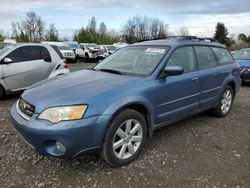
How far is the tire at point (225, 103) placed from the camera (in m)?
5.66

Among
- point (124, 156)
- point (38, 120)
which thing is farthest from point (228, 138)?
point (38, 120)

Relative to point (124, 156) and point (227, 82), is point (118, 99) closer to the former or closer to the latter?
point (124, 156)

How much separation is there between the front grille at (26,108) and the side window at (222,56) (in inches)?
146

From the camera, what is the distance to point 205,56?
204 inches

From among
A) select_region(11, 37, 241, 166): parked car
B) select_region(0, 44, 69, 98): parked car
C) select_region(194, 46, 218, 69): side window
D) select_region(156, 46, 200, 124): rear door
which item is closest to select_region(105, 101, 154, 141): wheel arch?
select_region(11, 37, 241, 166): parked car

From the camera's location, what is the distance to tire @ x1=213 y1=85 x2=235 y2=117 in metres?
5.66

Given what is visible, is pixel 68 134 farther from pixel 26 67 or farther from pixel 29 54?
pixel 29 54

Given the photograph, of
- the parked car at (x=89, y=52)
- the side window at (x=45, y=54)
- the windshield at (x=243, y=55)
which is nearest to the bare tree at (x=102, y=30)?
the parked car at (x=89, y=52)

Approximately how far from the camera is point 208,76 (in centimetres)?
501

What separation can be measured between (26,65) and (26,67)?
0.19 ft

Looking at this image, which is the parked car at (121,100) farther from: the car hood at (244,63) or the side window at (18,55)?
the car hood at (244,63)

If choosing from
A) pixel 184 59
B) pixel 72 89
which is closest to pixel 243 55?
pixel 184 59

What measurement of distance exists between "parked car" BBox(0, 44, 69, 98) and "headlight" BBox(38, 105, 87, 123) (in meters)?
4.41

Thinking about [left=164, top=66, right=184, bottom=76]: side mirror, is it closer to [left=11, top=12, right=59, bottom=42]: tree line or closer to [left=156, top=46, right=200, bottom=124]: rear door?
[left=156, top=46, right=200, bottom=124]: rear door
